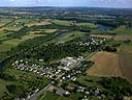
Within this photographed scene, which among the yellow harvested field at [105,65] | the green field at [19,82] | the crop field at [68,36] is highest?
the yellow harvested field at [105,65]

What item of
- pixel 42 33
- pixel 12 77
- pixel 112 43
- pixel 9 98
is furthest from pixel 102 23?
pixel 9 98

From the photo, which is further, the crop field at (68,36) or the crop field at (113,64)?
the crop field at (68,36)

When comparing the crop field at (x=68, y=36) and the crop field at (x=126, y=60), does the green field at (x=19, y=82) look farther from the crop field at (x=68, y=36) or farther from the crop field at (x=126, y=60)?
the crop field at (x=68, y=36)

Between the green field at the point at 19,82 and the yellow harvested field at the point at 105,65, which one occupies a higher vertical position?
the yellow harvested field at the point at 105,65

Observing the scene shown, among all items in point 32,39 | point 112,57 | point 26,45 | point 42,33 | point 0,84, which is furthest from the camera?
point 42,33

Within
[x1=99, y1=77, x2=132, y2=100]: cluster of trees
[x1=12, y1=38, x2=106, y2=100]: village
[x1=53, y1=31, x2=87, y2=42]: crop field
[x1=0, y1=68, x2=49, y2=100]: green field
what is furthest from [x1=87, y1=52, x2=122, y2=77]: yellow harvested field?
[x1=53, y1=31, x2=87, y2=42]: crop field

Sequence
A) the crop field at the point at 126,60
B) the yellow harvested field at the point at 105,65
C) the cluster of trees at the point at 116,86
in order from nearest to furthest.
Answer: the cluster of trees at the point at 116,86, the crop field at the point at 126,60, the yellow harvested field at the point at 105,65

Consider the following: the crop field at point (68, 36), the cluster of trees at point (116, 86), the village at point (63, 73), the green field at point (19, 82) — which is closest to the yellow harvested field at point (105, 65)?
the village at point (63, 73)

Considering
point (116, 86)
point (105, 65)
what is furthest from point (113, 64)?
point (116, 86)

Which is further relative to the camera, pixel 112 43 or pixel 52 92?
pixel 112 43

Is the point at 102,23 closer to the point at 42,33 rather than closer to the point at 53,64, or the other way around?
the point at 42,33

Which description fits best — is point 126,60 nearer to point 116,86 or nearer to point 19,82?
point 116,86
